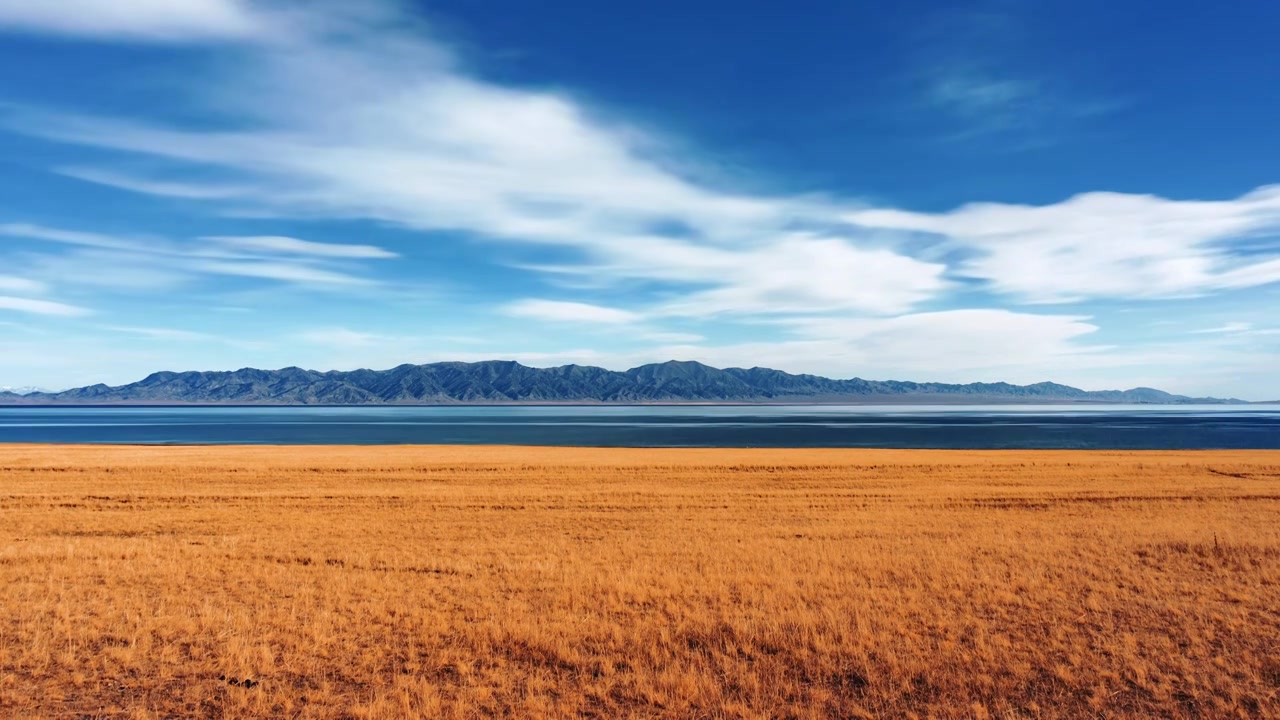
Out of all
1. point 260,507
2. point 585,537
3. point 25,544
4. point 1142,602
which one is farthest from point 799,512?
point 25,544

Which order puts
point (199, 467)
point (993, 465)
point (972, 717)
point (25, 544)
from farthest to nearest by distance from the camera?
point (993, 465) → point (199, 467) → point (25, 544) → point (972, 717)

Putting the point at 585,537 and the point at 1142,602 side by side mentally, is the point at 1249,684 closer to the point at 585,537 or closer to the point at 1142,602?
the point at 1142,602

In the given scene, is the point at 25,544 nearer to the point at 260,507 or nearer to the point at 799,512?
the point at 260,507

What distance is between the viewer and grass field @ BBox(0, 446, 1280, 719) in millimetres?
8961

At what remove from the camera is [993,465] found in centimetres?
4600

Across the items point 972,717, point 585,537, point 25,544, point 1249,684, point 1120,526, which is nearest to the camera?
point 972,717

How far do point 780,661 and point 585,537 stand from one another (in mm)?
11136

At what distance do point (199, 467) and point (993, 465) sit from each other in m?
45.7

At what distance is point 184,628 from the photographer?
11.5m

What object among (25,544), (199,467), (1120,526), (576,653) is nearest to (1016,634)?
(576,653)

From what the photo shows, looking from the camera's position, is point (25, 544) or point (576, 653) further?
point (25, 544)

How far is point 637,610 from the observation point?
503 inches

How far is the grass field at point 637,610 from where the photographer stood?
896cm

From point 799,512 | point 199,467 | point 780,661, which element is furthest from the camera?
point 199,467
